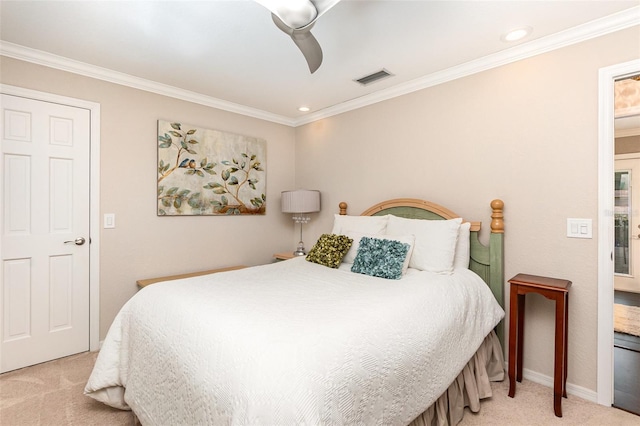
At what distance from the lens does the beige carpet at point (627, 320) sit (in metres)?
3.09

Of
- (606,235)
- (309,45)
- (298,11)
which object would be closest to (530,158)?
(606,235)

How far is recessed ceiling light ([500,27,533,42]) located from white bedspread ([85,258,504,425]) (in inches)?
67.5

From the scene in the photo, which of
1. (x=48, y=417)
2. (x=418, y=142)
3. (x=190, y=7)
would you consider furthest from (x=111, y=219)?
(x=418, y=142)

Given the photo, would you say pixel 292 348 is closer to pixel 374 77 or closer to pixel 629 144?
pixel 374 77

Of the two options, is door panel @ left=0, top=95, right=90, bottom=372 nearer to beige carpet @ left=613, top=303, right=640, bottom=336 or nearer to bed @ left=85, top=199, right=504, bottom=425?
bed @ left=85, top=199, right=504, bottom=425

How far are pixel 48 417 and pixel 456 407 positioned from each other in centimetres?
246

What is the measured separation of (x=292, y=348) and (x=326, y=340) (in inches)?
5.9

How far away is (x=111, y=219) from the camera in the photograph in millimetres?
2906

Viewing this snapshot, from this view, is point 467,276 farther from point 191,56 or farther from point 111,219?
point 111,219

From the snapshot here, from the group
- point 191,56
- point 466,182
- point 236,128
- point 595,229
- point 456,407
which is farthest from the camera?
point 236,128

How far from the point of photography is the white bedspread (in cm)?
112

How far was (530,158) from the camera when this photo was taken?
2381 millimetres

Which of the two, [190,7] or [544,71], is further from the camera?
[544,71]

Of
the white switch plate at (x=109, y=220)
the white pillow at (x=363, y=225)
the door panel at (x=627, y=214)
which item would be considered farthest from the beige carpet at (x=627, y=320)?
the white switch plate at (x=109, y=220)
